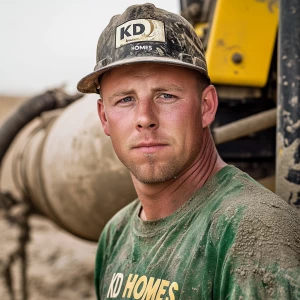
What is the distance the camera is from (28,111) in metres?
4.20

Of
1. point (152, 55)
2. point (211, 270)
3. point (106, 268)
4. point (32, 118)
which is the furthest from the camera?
point (32, 118)

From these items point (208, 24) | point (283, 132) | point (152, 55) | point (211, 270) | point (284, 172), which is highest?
point (208, 24)

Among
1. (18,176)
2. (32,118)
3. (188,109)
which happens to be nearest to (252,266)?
(188,109)

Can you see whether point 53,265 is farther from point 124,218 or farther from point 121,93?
point 121,93

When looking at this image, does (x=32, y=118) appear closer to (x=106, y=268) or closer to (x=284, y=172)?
(x=106, y=268)

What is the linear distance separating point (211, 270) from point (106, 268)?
745 millimetres

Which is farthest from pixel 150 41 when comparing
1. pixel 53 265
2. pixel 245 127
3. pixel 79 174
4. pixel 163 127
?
pixel 53 265

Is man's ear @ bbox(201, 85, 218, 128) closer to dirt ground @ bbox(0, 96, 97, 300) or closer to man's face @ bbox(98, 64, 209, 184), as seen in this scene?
man's face @ bbox(98, 64, 209, 184)

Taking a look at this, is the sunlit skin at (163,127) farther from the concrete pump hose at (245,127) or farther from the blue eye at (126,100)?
the concrete pump hose at (245,127)

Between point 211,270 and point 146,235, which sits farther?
point 146,235

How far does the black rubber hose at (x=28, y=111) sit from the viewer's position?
415 cm

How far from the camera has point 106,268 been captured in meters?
2.17

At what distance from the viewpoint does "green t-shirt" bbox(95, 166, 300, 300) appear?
138cm

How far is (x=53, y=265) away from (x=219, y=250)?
17.7 feet
